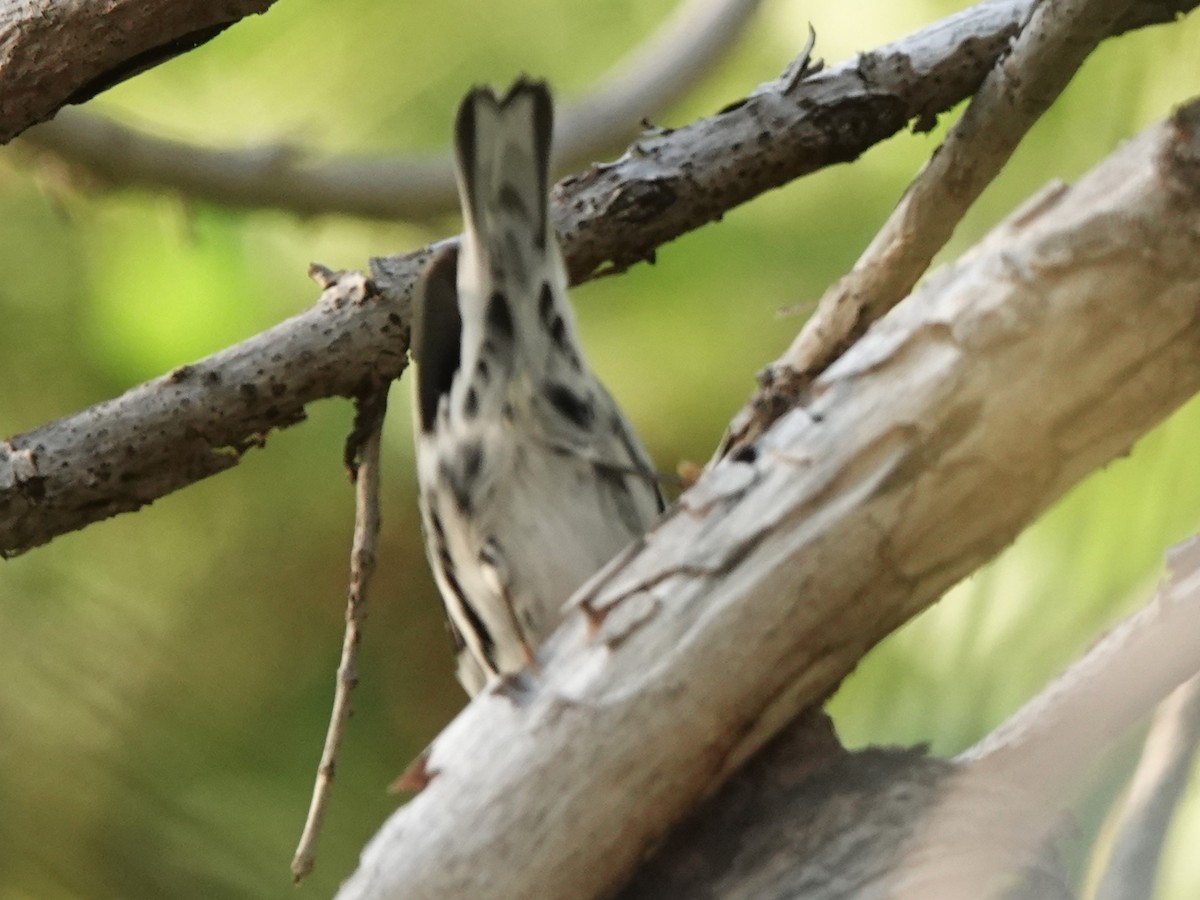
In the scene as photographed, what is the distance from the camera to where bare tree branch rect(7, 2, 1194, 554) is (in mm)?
595

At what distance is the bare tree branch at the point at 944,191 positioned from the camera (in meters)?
0.53

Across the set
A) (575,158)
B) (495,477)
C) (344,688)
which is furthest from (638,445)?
(575,158)

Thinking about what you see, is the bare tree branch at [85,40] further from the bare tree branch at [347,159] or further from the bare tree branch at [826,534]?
the bare tree branch at [347,159]

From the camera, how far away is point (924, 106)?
0.66 meters

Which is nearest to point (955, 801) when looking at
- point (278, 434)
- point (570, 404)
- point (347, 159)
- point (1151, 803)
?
point (1151, 803)

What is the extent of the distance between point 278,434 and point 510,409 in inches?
19.1

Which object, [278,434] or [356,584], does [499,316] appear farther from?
[278,434]

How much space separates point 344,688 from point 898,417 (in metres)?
0.29

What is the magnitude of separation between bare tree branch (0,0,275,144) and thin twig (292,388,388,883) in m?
0.17

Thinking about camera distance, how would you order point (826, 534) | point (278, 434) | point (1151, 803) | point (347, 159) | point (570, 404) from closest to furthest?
point (1151, 803), point (826, 534), point (570, 404), point (278, 434), point (347, 159)

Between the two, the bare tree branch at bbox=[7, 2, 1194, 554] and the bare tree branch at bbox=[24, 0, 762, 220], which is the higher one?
the bare tree branch at bbox=[24, 0, 762, 220]

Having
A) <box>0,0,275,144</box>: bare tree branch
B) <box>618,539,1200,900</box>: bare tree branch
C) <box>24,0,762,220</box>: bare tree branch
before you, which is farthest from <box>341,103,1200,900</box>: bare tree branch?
<box>24,0,762,220</box>: bare tree branch

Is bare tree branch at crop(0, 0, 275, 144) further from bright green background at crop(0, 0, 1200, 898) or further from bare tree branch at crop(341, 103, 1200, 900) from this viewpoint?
bare tree branch at crop(341, 103, 1200, 900)

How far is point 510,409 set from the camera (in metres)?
0.51
